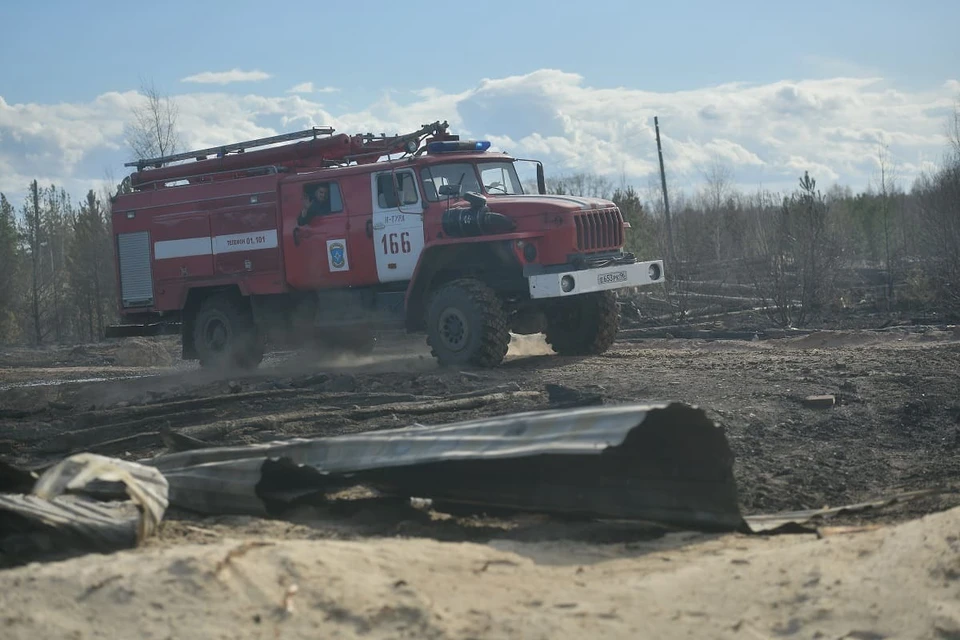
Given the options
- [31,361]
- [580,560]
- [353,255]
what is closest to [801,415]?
[580,560]

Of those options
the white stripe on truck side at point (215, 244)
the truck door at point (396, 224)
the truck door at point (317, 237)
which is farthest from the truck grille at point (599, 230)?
the white stripe on truck side at point (215, 244)

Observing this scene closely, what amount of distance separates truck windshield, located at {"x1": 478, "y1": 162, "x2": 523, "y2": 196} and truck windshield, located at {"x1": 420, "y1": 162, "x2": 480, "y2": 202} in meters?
0.14

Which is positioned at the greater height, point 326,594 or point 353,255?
point 353,255

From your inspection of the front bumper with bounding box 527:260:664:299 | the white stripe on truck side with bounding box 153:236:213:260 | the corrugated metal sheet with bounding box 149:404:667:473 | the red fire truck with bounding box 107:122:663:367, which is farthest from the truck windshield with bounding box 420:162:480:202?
the corrugated metal sheet with bounding box 149:404:667:473

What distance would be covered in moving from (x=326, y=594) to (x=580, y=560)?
1.50m

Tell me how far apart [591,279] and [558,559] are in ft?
24.9

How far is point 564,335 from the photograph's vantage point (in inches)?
571

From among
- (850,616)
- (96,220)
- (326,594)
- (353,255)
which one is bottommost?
(850,616)

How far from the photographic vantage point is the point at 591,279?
12812 mm

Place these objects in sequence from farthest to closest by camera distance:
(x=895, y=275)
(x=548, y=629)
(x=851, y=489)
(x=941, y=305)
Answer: (x=895, y=275) → (x=941, y=305) → (x=851, y=489) → (x=548, y=629)

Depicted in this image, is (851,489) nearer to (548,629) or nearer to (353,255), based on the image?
(548,629)

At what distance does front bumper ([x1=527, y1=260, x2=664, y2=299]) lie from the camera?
40.8ft

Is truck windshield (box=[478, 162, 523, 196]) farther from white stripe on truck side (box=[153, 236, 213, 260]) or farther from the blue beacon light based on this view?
white stripe on truck side (box=[153, 236, 213, 260])

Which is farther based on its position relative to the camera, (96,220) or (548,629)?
(96,220)
